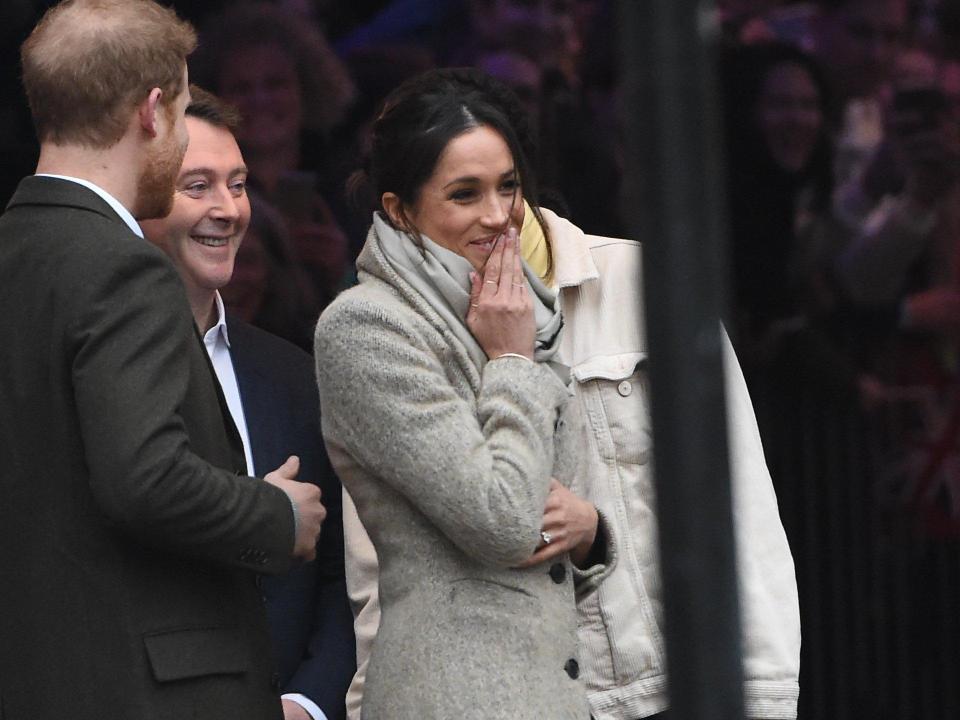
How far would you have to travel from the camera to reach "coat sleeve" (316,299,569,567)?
2396 mm

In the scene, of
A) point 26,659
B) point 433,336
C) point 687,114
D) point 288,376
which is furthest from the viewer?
point 288,376

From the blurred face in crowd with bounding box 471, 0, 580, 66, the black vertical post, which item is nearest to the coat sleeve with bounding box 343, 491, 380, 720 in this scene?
the black vertical post

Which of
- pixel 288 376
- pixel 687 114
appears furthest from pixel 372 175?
pixel 687 114

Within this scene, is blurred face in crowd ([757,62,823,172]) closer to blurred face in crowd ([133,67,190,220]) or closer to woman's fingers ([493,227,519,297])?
woman's fingers ([493,227,519,297])

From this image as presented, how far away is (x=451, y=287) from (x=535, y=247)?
30cm

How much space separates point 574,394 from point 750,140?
97.1 inches

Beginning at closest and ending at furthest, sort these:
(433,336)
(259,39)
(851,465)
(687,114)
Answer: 1. (687,114)
2. (433,336)
3. (259,39)
4. (851,465)

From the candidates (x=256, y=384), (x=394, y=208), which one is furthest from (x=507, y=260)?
(x=256, y=384)

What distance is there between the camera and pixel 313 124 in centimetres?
490

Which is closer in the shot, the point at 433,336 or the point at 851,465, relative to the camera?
the point at 433,336

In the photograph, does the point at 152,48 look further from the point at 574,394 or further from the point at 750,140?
the point at 750,140

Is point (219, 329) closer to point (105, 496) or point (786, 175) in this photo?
point (105, 496)

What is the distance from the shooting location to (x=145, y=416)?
2.25m

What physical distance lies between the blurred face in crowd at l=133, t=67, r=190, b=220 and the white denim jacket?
0.68 metres
